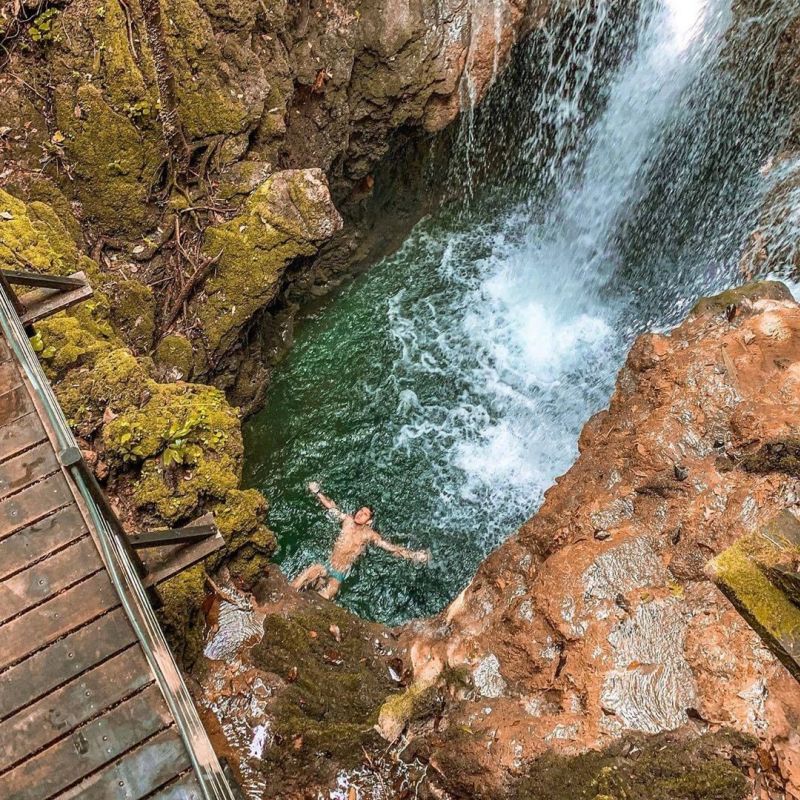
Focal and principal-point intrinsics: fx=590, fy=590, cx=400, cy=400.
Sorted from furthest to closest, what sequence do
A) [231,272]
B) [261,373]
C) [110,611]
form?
[261,373] → [231,272] → [110,611]

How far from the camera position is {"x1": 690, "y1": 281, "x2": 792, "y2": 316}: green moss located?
472 centimetres

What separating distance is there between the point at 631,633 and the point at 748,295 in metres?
2.92

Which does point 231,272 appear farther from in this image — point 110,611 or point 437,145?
point 110,611

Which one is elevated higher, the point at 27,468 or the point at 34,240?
the point at 34,240

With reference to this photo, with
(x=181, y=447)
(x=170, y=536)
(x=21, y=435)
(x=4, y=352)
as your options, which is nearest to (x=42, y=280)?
(x=4, y=352)

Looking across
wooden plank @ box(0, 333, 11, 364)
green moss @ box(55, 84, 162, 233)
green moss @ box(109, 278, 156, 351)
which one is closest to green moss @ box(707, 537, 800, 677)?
wooden plank @ box(0, 333, 11, 364)

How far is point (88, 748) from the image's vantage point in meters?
2.46

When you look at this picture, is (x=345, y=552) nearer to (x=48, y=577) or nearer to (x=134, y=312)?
(x=134, y=312)

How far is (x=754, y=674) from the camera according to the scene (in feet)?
10.2

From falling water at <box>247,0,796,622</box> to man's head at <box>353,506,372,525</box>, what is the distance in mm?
220

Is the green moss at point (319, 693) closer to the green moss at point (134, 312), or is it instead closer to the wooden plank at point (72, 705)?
the wooden plank at point (72, 705)

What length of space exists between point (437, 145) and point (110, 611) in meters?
8.05

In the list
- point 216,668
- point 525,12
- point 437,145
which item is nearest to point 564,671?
point 216,668

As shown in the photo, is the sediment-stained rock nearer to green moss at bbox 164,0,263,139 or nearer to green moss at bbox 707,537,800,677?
green moss at bbox 707,537,800,677
